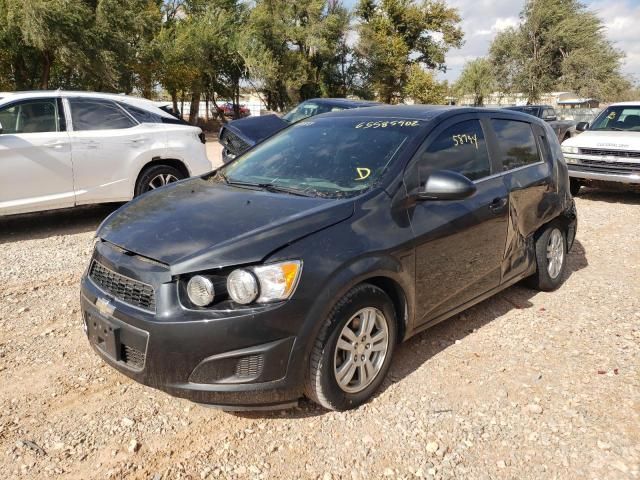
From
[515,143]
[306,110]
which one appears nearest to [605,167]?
[306,110]

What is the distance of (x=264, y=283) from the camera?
2.62 meters

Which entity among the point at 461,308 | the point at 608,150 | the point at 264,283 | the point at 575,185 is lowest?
the point at 575,185

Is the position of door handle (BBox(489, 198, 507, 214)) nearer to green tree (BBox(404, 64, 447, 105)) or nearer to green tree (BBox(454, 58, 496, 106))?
green tree (BBox(404, 64, 447, 105))

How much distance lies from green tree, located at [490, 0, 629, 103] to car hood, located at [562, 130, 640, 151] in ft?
97.1

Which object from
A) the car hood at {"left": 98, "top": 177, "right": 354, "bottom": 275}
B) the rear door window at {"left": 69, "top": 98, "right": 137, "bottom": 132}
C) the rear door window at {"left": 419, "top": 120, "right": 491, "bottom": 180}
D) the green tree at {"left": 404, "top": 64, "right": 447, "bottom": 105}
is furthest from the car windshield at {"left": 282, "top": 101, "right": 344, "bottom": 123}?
the green tree at {"left": 404, "top": 64, "right": 447, "bottom": 105}

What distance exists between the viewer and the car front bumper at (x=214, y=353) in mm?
2568

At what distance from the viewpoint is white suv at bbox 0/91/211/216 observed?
6.22 meters

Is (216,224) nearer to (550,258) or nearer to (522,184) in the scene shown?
(522,184)

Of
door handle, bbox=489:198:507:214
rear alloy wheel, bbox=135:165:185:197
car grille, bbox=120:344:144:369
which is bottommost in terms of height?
rear alloy wheel, bbox=135:165:185:197

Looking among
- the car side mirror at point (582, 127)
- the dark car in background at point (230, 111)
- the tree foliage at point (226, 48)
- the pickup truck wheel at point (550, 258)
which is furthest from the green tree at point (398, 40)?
the pickup truck wheel at point (550, 258)

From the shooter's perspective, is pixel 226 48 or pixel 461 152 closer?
pixel 461 152

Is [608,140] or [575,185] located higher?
[608,140]

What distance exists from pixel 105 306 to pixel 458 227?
222cm

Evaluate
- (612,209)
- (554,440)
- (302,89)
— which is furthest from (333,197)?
(302,89)
